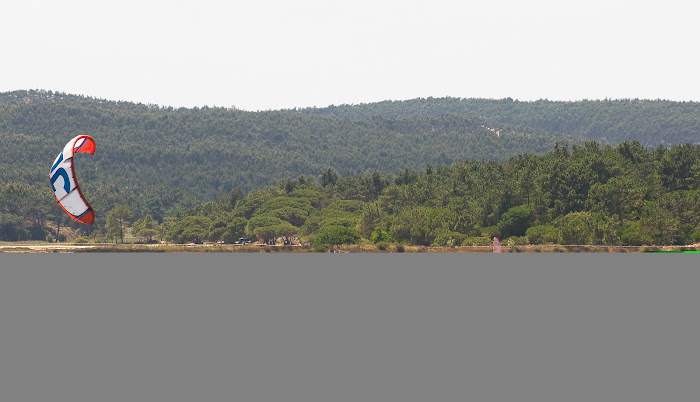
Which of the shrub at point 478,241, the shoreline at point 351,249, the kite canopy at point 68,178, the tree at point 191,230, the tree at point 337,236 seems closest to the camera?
the kite canopy at point 68,178

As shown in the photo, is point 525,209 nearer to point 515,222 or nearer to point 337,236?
point 515,222

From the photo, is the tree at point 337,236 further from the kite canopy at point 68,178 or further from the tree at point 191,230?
the kite canopy at point 68,178

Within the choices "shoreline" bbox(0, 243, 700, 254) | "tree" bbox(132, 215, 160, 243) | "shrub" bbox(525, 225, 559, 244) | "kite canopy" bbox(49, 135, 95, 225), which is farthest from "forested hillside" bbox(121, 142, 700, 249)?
"kite canopy" bbox(49, 135, 95, 225)

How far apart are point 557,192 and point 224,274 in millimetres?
38613

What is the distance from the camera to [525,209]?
109m

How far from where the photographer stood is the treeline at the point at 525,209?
9900 centimetres

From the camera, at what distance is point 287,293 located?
70500mm

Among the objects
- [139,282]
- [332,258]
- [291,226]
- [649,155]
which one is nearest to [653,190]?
[649,155]

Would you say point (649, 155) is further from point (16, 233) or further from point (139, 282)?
point (16, 233)

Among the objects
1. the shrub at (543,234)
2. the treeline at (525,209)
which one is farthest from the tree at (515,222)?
the shrub at (543,234)

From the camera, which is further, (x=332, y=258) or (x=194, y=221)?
(x=194, y=221)

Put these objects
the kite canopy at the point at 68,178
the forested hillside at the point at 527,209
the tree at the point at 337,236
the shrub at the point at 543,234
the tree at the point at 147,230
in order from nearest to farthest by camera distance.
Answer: the kite canopy at the point at 68,178 → the forested hillside at the point at 527,209 → the shrub at the point at 543,234 → the tree at the point at 337,236 → the tree at the point at 147,230

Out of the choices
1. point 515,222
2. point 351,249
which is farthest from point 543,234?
point 351,249

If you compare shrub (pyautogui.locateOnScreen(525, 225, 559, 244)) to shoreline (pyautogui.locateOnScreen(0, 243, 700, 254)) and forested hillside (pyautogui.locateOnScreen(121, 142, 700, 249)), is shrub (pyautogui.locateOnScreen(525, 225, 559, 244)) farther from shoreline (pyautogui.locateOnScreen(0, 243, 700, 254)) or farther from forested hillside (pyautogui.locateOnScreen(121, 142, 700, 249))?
shoreline (pyautogui.locateOnScreen(0, 243, 700, 254))
